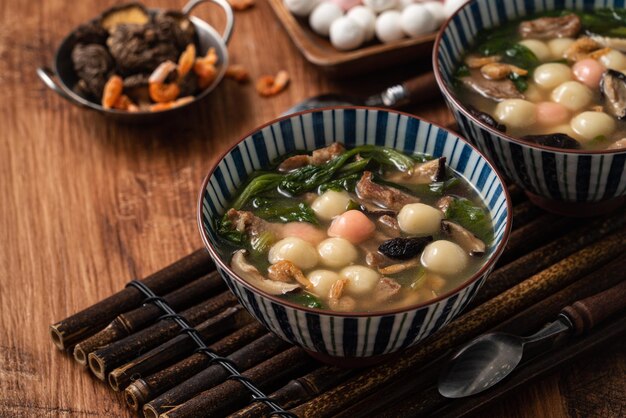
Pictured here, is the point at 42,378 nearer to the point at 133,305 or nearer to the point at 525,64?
the point at 133,305

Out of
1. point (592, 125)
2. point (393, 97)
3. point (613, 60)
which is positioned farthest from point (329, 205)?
point (613, 60)

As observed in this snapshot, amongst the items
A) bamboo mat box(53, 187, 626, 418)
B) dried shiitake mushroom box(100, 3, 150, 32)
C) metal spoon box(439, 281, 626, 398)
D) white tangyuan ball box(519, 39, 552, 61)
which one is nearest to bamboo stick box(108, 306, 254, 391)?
bamboo mat box(53, 187, 626, 418)

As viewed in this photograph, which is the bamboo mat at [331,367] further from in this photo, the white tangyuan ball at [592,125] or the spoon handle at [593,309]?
the white tangyuan ball at [592,125]

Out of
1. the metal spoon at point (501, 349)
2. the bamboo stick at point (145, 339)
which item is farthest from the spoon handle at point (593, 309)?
the bamboo stick at point (145, 339)

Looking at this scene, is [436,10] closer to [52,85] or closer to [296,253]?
[52,85]

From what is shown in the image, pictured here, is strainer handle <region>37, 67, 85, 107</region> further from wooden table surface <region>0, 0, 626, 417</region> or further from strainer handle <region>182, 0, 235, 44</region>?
strainer handle <region>182, 0, 235, 44</region>
